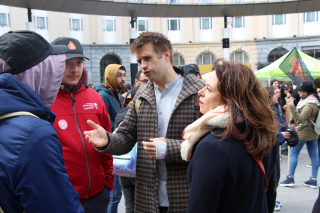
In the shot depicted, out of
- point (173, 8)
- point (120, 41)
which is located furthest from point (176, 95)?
point (120, 41)

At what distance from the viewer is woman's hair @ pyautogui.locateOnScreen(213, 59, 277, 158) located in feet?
5.09

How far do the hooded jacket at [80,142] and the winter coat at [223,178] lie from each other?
1.18m

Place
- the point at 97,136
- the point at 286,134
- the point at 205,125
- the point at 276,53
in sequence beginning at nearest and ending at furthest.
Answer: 1. the point at 205,125
2. the point at 97,136
3. the point at 286,134
4. the point at 276,53

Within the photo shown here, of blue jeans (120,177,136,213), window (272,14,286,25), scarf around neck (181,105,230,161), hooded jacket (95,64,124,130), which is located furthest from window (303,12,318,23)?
scarf around neck (181,105,230,161)

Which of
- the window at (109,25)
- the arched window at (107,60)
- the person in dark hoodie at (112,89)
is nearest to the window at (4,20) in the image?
the window at (109,25)

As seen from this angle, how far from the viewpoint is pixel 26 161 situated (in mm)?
1173

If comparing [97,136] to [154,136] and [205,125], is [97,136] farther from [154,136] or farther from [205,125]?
[205,125]

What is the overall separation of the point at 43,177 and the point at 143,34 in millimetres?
1667

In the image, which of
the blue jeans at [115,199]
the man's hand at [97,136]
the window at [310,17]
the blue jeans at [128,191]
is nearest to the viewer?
the man's hand at [97,136]

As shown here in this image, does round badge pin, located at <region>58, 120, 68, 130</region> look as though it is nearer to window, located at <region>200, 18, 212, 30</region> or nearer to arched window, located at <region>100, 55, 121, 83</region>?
arched window, located at <region>100, 55, 121, 83</region>

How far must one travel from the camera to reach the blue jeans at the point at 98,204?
2.44 meters

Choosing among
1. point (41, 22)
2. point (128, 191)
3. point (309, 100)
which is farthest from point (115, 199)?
point (41, 22)

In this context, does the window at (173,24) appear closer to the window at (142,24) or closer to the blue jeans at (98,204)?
the window at (142,24)

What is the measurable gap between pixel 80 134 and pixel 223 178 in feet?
4.62
